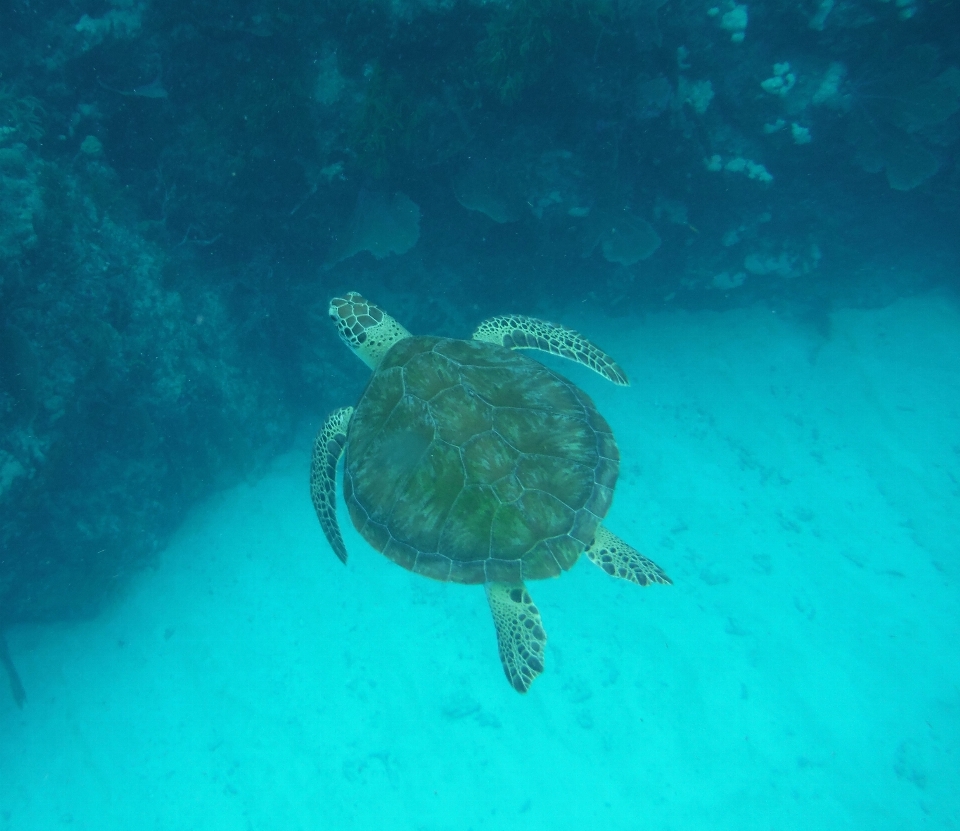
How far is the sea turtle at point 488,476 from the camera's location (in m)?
3.63

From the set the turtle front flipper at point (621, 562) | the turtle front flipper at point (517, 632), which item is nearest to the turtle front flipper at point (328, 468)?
the turtle front flipper at point (517, 632)

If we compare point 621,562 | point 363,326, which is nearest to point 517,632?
point 621,562

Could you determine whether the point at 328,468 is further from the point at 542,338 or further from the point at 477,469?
the point at 542,338

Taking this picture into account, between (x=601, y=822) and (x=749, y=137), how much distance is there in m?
8.94

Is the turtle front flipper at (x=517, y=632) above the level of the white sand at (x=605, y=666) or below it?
above

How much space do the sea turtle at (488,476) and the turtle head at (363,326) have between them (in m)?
0.87

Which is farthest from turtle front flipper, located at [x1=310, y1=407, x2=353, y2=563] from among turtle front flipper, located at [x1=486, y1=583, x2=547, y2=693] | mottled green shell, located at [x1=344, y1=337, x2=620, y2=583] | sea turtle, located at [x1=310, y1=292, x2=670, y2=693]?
turtle front flipper, located at [x1=486, y1=583, x2=547, y2=693]

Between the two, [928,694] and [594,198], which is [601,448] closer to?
[594,198]

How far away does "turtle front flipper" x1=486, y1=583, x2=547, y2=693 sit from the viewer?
402cm

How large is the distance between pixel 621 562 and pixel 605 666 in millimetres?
3398

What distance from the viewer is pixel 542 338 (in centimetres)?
517

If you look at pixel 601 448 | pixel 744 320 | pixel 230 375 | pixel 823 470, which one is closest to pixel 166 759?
pixel 230 375

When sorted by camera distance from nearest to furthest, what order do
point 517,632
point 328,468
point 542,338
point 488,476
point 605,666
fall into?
point 488,476 < point 517,632 < point 328,468 < point 542,338 < point 605,666

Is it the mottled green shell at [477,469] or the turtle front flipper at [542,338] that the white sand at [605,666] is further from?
the mottled green shell at [477,469]
